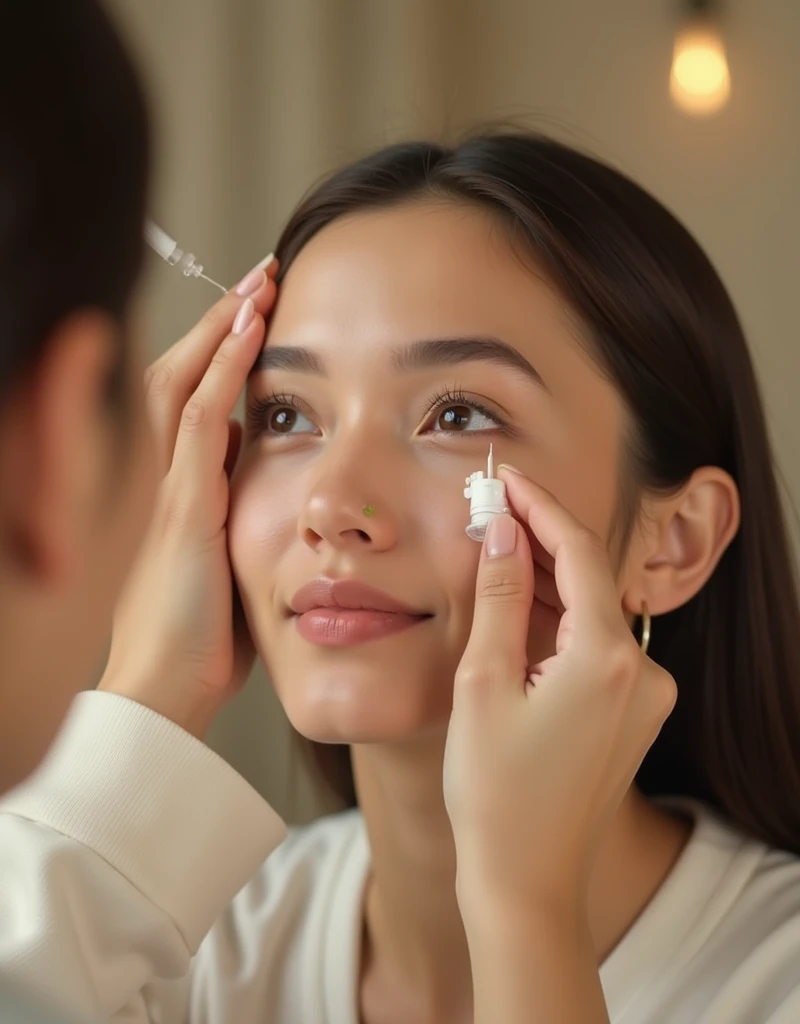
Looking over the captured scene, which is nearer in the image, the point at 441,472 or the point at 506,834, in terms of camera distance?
the point at 506,834

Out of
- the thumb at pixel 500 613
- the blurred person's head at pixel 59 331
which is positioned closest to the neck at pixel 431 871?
the thumb at pixel 500 613

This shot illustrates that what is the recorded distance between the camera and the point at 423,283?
104 cm

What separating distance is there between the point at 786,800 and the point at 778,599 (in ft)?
0.69

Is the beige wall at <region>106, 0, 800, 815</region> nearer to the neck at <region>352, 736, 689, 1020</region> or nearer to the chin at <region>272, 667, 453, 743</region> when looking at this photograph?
the neck at <region>352, 736, 689, 1020</region>

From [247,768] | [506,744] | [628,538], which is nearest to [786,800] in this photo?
[628,538]

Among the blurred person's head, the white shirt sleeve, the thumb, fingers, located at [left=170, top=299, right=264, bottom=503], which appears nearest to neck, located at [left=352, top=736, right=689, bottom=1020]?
the white shirt sleeve

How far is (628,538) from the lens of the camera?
1109mm

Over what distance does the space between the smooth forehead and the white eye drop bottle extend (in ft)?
0.49

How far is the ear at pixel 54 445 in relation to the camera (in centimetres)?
46

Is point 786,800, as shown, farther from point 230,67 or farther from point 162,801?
point 230,67

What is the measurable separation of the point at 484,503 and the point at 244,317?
36cm

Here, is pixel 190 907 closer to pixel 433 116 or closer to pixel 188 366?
pixel 188 366

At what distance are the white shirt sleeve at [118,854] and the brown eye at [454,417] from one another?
376 mm

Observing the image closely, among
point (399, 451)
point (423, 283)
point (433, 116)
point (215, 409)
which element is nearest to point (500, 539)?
point (399, 451)
